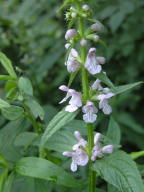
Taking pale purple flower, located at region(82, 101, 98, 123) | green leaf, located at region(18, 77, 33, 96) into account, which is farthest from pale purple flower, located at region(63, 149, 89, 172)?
green leaf, located at region(18, 77, 33, 96)

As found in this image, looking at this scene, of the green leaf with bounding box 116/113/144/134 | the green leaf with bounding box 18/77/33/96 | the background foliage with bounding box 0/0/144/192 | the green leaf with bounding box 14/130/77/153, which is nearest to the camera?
the green leaf with bounding box 14/130/77/153

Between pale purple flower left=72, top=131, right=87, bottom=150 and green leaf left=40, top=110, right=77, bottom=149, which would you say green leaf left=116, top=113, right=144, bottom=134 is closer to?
pale purple flower left=72, top=131, right=87, bottom=150

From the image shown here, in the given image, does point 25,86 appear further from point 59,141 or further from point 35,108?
point 59,141

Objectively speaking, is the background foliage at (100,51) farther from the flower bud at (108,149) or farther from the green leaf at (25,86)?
the flower bud at (108,149)

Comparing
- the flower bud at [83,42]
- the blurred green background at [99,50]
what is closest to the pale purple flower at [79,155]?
the flower bud at [83,42]

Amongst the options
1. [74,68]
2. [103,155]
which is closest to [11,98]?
[74,68]

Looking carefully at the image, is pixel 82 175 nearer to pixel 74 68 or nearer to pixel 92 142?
pixel 92 142
